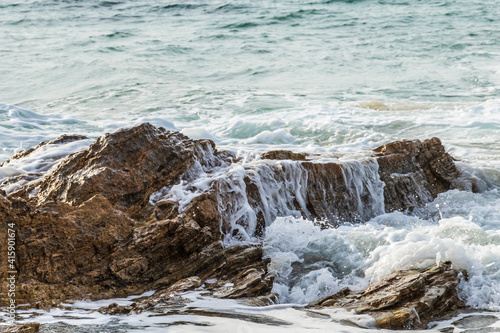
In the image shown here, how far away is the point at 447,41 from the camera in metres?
16.6

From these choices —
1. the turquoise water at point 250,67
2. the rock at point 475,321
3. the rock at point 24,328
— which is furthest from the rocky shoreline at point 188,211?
the turquoise water at point 250,67

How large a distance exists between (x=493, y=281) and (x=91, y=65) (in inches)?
507

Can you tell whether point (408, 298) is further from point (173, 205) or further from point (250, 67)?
point (250, 67)

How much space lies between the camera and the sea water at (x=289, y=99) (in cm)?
418

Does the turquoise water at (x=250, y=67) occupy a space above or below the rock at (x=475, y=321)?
above

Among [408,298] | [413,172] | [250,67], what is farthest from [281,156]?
[250,67]

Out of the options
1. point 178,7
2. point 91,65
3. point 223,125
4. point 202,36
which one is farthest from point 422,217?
point 178,7

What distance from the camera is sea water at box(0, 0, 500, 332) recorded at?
4.18 m

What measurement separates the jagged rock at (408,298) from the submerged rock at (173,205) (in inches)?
24.8

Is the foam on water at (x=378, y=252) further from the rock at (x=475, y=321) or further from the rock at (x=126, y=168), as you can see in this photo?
the rock at (x=126, y=168)

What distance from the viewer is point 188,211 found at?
4.52 m

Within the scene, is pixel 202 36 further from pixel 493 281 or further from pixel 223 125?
pixel 493 281

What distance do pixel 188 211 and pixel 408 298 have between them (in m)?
1.86

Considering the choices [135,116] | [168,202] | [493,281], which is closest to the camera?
[493,281]
